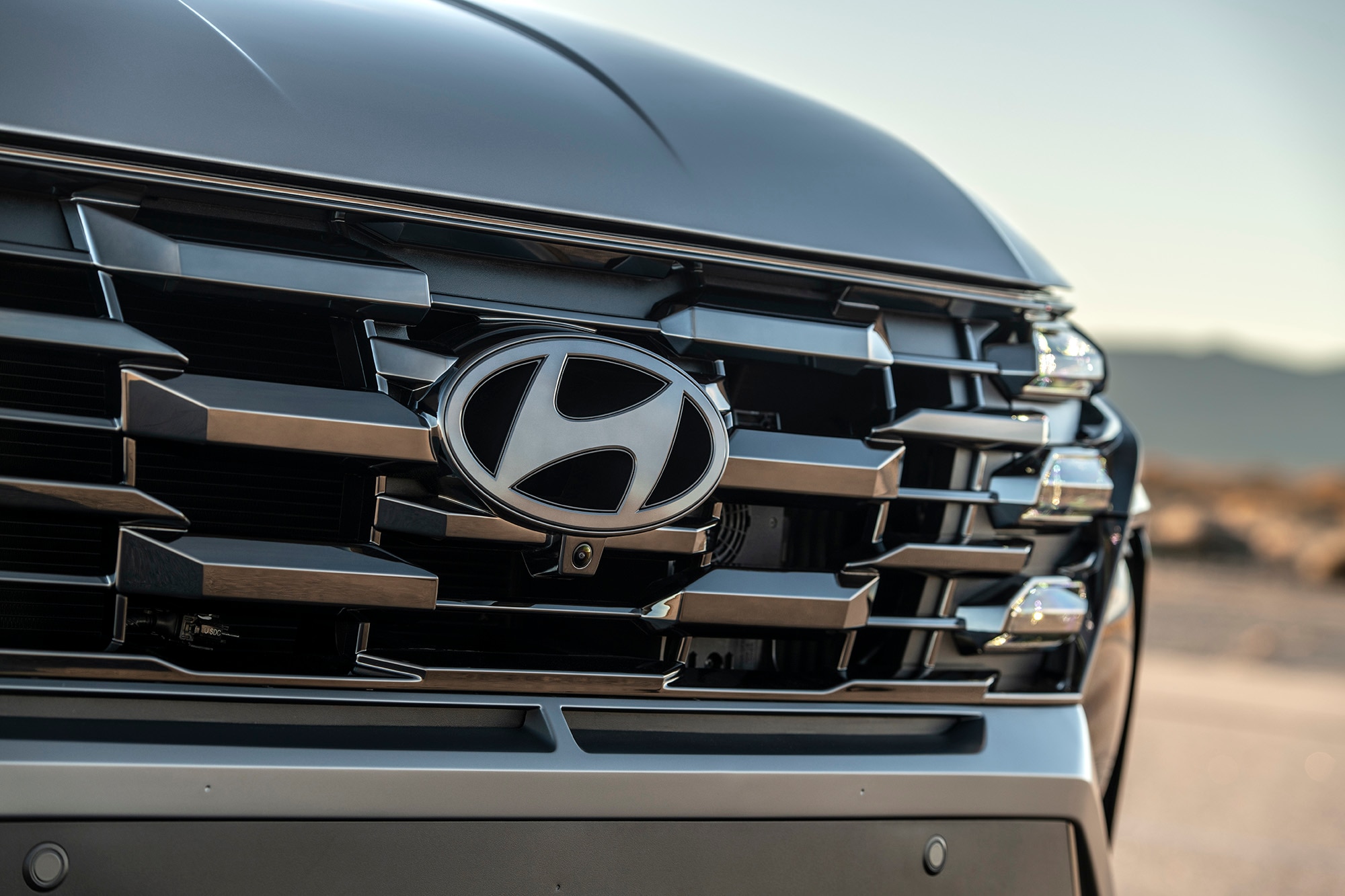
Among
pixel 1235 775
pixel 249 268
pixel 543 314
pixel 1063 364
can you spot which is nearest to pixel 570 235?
pixel 543 314

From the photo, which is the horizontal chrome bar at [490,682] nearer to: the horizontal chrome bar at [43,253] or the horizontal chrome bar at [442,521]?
the horizontal chrome bar at [442,521]

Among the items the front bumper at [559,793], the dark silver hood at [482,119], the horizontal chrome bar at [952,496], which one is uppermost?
the dark silver hood at [482,119]

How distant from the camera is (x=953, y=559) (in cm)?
179

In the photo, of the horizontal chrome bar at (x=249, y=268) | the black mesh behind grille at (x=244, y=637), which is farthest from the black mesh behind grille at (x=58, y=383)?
the black mesh behind grille at (x=244, y=637)

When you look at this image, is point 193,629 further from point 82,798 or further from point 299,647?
point 82,798

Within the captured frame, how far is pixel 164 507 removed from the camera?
1.36 metres

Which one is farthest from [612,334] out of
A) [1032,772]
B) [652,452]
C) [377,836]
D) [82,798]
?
[1032,772]

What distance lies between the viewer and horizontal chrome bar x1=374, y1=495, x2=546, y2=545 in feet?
4.74

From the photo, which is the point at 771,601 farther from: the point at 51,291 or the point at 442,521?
the point at 51,291

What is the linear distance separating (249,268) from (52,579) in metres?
0.40

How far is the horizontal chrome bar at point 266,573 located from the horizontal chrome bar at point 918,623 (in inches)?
26.3

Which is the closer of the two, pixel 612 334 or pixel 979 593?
pixel 612 334

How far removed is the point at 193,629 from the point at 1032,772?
120 centimetres

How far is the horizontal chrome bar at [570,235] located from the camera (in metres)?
1.34
